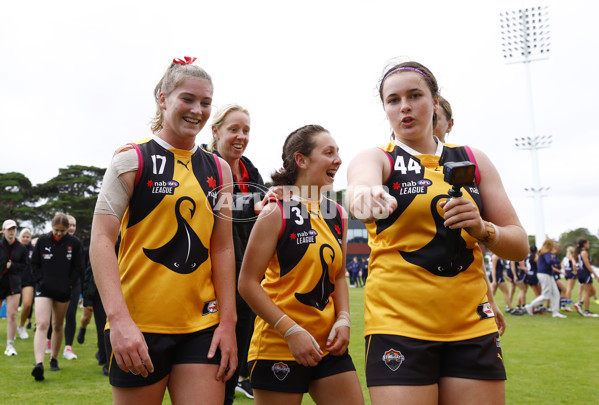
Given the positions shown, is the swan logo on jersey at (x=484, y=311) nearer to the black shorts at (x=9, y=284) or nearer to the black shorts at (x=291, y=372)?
the black shorts at (x=291, y=372)

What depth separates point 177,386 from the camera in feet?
7.86

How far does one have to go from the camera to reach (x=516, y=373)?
23.2 ft

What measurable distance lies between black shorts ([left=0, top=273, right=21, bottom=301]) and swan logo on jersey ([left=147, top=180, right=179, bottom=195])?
897 cm

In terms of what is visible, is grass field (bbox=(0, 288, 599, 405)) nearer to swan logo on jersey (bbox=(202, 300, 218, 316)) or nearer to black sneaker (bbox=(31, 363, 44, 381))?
black sneaker (bbox=(31, 363, 44, 381))

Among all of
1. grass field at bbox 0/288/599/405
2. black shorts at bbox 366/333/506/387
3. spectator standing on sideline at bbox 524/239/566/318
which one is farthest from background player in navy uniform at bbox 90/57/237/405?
spectator standing on sideline at bbox 524/239/566/318

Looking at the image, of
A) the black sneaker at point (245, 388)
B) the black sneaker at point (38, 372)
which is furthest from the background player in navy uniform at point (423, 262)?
the black sneaker at point (38, 372)

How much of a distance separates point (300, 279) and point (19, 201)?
58647mm

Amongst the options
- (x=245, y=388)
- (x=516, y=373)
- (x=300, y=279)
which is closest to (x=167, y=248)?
(x=300, y=279)

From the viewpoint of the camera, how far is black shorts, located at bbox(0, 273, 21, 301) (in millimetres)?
9797

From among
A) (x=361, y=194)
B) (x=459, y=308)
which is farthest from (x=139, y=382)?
(x=459, y=308)

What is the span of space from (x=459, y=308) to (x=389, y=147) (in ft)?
2.87

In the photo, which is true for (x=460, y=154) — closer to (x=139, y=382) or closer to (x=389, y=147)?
(x=389, y=147)

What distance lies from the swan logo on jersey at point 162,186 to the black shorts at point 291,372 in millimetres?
1176

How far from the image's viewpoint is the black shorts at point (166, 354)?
92.4 inches
